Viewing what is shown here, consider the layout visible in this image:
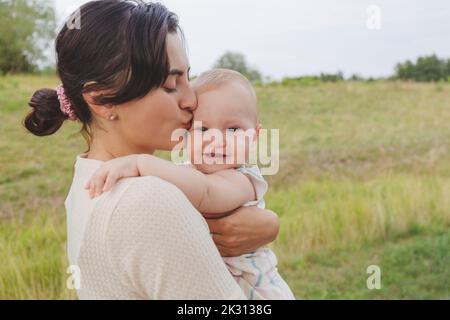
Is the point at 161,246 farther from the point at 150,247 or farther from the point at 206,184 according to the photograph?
the point at 206,184

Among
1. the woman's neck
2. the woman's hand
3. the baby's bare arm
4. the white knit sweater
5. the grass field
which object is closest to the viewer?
the white knit sweater

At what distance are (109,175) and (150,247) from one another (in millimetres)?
153

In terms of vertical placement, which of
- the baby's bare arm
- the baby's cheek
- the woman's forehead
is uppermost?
the woman's forehead

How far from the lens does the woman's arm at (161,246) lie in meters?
1.07

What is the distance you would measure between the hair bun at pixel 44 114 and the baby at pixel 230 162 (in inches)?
12.6

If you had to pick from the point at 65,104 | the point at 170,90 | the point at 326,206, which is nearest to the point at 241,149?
the point at 170,90

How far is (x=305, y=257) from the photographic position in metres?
4.64

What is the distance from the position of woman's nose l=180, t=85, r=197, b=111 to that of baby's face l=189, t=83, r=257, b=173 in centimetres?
5

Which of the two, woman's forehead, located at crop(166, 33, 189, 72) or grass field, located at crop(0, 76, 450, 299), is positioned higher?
woman's forehead, located at crop(166, 33, 189, 72)

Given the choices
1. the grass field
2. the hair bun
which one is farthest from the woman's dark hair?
the grass field

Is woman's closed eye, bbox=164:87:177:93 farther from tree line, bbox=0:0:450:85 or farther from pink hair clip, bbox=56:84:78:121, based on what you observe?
tree line, bbox=0:0:450:85

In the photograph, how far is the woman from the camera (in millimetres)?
1071

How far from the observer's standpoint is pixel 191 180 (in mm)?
1225

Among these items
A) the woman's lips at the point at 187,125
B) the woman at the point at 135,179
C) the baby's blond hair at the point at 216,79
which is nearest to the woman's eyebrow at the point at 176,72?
the woman at the point at 135,179
